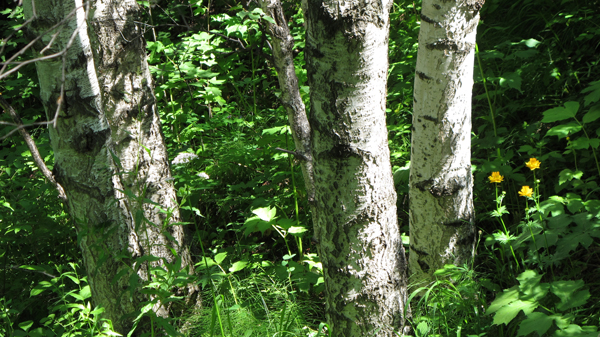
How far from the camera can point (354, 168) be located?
5.33 feet

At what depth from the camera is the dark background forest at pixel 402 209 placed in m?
1.93

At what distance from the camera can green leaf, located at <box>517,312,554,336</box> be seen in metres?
1.54

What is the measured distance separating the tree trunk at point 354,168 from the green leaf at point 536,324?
493mm

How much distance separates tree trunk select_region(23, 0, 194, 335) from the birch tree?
24.9 inches

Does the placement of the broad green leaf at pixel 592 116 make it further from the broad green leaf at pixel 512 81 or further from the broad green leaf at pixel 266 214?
the broad green leaf at pixel 266 214

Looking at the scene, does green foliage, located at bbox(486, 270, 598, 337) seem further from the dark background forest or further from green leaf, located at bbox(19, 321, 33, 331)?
green leaf, located at bbox(19, 321, 33, 331)

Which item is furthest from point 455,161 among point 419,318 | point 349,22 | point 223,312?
point 223,312

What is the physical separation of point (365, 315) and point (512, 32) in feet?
9.99

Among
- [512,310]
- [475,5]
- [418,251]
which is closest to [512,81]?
[475,5]

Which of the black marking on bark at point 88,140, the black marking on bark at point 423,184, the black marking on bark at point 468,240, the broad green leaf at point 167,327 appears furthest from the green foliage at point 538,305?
the black marking on bark at point 88,140

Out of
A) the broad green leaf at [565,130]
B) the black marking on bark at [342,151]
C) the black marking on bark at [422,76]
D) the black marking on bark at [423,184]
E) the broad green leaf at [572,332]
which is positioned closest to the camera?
the broad green leaf at [572,332]

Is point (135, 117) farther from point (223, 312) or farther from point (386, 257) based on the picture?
point (386, 257)

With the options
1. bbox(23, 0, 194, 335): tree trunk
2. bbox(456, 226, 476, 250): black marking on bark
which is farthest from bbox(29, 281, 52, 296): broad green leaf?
bbox(456, 226, 476, 250): black marking on bark

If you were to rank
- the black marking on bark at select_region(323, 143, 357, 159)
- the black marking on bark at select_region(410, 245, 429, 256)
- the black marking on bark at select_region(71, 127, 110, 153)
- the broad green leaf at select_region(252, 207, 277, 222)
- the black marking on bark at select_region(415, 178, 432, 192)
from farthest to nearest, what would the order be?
1. the broad green leaf at select_region(252, 207, 277, 222)
2. the black marking on bark at select_region(410, 245, 429, 256)
3. the black marking on bark at select_region(415, 178, 432, 192)
4. the black marking on bark at select_region(71, 127, 110, 153)
5. the black marking on bark at select_region(323, 143, 357, 159)
